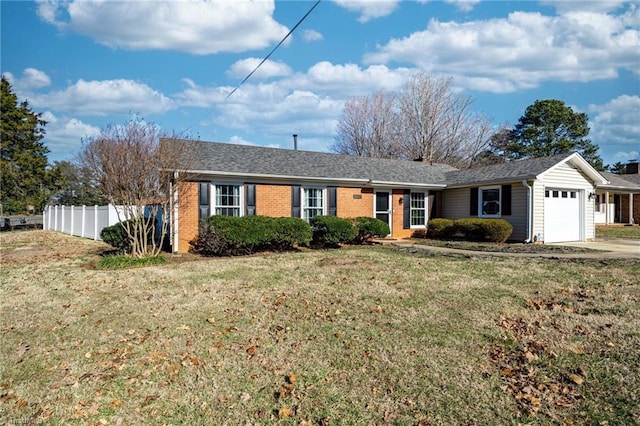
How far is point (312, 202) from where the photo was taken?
1582 cm

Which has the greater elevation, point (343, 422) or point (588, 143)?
point (588, 143)

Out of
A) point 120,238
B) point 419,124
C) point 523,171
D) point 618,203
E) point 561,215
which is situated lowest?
point 120,238

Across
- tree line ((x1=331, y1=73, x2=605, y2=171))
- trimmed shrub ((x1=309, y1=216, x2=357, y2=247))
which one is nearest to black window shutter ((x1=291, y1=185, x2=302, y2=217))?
trimmed shrub ((x1=309, y1=216, x2=357, y2=247))

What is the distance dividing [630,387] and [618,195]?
31876mm

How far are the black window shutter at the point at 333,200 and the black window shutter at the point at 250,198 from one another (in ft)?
11.0

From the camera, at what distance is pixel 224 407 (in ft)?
11.0

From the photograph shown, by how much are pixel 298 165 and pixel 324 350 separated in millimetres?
12414

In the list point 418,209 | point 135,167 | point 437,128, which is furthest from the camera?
point 437,128

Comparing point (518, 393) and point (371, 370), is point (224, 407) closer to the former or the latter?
point (371, 370)

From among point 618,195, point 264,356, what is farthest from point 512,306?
point 618,195

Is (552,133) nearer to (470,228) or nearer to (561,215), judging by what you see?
(561,215)

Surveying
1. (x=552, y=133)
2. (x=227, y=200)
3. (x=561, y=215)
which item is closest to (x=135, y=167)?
(x=227, y=200)

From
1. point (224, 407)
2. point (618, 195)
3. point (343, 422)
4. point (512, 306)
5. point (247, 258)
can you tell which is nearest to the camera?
point (343, 422)

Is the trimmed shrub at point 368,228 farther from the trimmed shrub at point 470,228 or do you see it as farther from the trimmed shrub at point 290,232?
the trimmed shrub at point 470,228
